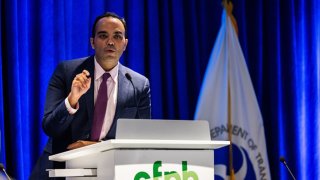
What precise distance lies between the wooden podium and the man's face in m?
1.03

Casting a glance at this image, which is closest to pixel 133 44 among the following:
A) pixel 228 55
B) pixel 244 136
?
pixel 228 55

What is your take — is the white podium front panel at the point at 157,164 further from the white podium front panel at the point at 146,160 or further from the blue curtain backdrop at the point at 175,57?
the blue curtain backdrop at the point at 175,57

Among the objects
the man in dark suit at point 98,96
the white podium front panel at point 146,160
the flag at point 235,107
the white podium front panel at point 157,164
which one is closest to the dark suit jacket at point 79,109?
the man in dark suit at point 98,96

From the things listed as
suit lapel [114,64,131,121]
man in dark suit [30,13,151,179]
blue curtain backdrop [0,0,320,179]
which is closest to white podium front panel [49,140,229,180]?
man in dark suit [30,13,151,179]

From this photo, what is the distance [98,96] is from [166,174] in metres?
1.20

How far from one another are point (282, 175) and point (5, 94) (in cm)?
274

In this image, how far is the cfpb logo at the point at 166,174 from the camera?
2.63 m

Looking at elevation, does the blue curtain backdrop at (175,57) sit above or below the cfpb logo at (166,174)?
above

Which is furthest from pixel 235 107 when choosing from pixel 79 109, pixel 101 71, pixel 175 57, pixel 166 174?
pixel 166 174

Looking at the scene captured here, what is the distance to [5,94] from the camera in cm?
457

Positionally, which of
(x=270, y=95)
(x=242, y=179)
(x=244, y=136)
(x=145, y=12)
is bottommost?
(x=242, y=179)

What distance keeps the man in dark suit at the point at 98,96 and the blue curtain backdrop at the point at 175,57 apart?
90 cm

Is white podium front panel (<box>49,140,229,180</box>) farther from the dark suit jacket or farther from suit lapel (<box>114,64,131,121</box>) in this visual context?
suit lapel (<box>114,64,131,121</box>)

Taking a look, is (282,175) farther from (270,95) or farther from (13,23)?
(13,23)
